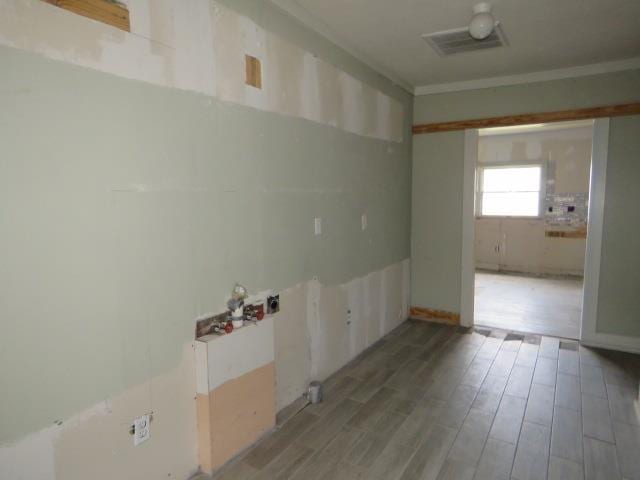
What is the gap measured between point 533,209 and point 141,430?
7.70 meters

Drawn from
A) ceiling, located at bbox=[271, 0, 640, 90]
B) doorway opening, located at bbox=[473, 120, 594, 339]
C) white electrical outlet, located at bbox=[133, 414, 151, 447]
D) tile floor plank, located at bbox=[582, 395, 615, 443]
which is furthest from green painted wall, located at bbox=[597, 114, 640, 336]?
white electrical outlet, located at bbox=[133, 414, 151, 447]

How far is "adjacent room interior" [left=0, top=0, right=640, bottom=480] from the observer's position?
4.87 ft

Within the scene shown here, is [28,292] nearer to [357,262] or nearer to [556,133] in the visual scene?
[357,262]

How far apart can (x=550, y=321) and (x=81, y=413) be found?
4.85m

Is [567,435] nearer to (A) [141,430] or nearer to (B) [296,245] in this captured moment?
(B) [296,245]

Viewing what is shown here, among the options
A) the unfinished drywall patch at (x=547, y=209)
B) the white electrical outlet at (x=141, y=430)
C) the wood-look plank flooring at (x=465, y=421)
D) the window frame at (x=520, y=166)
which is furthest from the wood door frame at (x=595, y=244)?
the white electrical outlet at (x=141, y=430)

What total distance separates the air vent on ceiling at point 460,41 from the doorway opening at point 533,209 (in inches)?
137

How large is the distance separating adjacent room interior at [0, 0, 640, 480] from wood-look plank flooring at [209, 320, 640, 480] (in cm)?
2

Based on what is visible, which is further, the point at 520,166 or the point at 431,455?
the point at 520,166

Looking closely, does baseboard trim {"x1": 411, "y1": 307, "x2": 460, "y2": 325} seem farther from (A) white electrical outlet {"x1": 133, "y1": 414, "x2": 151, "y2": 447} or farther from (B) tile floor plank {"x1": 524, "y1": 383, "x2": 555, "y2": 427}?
(A) white electrical outlet {"x1": 133, "y1": 414, "x2": 151, "y2": 447}

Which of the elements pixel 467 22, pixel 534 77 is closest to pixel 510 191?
pixel 534 77

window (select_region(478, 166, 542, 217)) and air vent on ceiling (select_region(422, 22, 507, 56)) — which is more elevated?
air vent on ceiling (select_region(422, 22, 507, 56))

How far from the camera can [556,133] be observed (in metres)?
7.15

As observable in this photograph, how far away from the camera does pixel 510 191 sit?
25.7ft
